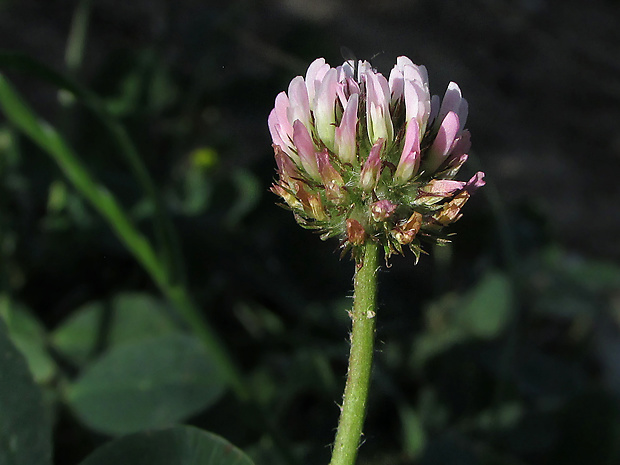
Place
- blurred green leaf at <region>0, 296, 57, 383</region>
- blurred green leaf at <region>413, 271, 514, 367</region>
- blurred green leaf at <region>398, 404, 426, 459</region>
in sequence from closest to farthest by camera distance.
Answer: blurred green leaf at <region>0, 296, 57, 383</region> < blurred green leaf at <region>398, 404, 426, 459</region> < blurred green leaf at <region>413, 271, 514, 367</region>

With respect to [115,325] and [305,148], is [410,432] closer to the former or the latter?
[115,325]

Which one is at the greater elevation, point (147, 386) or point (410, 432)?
point (147, 386)

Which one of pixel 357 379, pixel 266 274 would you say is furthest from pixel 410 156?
pixel 266 274

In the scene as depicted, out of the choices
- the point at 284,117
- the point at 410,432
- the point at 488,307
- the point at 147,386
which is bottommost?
the point at 410,432

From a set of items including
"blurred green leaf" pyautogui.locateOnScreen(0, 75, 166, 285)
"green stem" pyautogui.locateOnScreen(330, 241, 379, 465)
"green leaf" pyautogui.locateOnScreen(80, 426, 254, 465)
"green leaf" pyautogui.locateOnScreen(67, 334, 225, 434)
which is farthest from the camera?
"green leaf" pyautogui.locateOnScreen(67, 334, 225, 434)

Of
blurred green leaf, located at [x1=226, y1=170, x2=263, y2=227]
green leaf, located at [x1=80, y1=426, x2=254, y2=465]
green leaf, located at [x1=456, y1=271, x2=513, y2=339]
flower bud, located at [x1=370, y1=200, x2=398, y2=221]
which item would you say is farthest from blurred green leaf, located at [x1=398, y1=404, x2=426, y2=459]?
flower bud, located at [x1=370, y1=200, x2=398, y2=221]

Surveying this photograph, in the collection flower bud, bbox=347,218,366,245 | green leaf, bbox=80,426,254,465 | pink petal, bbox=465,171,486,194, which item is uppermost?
pink petal, bbox=465,171,486,194

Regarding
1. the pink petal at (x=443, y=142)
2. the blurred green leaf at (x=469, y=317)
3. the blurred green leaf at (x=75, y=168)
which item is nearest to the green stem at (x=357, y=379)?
the pink petal at (x=443, y=142)

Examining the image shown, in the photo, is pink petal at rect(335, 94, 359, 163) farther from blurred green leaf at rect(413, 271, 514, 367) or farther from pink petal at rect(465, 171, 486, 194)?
blurred green leaf at rect(413, 271, 514, 367)
